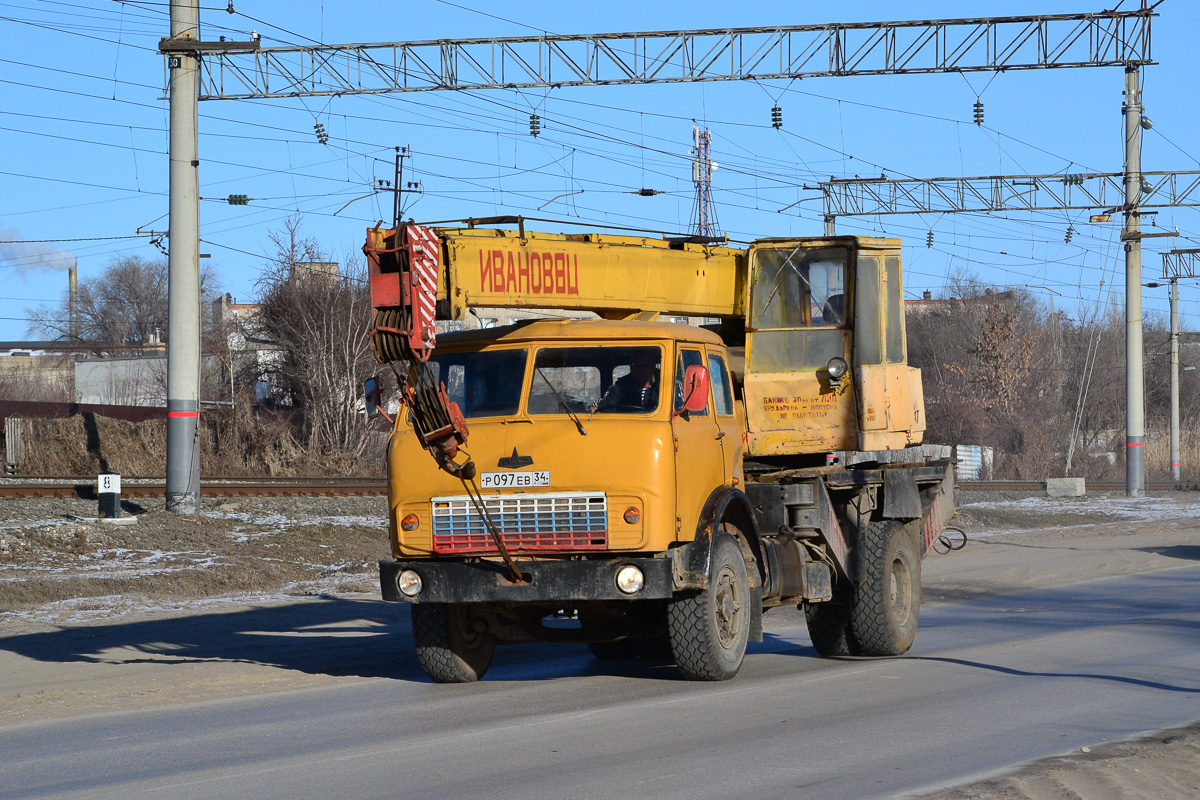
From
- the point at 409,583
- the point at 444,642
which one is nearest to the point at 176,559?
the point at 444,642

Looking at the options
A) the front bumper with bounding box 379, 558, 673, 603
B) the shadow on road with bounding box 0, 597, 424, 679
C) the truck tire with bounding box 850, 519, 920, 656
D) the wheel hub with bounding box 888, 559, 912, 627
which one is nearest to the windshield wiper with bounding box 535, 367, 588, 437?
the front bumper with bounding box 379, 558, 673, 603

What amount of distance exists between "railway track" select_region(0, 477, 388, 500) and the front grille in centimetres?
1198

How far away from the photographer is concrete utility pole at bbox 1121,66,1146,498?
40.2 m

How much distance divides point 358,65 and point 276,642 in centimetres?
1610

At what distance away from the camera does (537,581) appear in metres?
9.62

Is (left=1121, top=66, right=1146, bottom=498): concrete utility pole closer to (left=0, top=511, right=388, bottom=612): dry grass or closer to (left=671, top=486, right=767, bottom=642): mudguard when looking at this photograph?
(left=0, top=511, right=388, bottom=612): dry grass

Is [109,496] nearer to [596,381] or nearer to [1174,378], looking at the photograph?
[596,381]

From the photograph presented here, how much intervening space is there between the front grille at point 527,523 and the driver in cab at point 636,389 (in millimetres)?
832

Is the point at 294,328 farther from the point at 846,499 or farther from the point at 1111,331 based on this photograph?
the point at 1111,331

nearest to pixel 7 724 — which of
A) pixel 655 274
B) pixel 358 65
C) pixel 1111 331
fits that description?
pixel 655 274

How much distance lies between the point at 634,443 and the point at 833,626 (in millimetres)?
3803

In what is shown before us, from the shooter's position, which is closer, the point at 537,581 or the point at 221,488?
the point at 537,581

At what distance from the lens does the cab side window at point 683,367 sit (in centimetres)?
1016

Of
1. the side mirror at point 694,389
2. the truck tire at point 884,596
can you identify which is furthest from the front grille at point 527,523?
the truck tire at point 884,596
